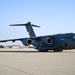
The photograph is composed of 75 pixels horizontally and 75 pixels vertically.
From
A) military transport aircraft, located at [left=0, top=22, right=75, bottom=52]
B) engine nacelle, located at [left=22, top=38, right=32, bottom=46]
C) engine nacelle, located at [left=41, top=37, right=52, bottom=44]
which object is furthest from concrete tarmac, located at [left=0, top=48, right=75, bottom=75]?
engine nacelle, located at [left=22, top=38, right=32, bottom=46]

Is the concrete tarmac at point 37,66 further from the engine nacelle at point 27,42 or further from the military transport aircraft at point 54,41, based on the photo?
the engine nacelle at point 27,42

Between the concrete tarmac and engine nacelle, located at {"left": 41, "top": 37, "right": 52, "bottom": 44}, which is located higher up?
engine nacelle, located at {"left": 41, "top": 37, "right": 52, "bottom": 44}

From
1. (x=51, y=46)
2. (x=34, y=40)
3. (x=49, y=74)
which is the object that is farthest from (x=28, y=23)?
(x=49, y=74)

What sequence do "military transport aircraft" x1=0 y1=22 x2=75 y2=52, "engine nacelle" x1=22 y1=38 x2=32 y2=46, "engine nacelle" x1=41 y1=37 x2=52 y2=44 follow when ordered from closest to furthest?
"military transport aircraft" x1=0 y1=22 x2=75 y2=52
"engine nacelle" x1=41 y1=37 x2=52 y2=44
"engine nacelle" x1=22 y1=38 x2=32 y2=46

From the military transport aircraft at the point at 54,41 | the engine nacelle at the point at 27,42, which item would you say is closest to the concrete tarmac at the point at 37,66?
the military transport aircraft at the point at 54,41

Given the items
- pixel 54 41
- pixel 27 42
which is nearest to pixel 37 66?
pixel 54 41

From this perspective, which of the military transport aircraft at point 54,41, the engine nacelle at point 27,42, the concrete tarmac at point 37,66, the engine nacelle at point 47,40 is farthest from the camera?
the engine nacelle at point 27,42

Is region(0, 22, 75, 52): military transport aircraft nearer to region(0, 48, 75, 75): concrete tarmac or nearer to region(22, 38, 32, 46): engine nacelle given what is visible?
region(22, 38, 32, 46): engine nacelle

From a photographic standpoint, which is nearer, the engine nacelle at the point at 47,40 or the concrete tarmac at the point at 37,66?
the concrete tarmac at the point at 37,66

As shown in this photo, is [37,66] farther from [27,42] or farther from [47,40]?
[27,42]

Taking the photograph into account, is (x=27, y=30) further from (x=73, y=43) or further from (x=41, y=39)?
(x=73, y=43)

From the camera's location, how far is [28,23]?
123 feet

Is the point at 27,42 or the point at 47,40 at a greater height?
the point at 47,40

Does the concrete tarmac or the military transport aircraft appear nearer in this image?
the concrete tarmac
